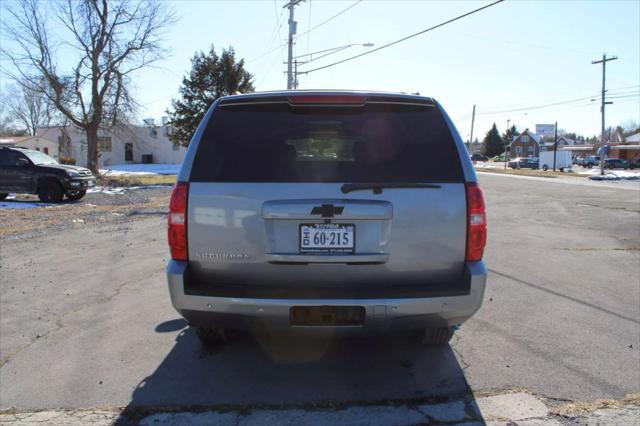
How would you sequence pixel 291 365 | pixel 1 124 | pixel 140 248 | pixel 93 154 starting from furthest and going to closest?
1. pixel 1 124
2. pixel 93 154
3. pixel 140 248
4. pixel 291 365

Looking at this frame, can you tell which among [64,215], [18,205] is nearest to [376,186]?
[64,215]

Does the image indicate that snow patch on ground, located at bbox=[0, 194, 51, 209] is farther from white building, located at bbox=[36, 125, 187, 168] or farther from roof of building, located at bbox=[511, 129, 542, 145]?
roof of building, located at bbox=[511, 129, 542, 145]

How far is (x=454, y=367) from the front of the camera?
387 cm

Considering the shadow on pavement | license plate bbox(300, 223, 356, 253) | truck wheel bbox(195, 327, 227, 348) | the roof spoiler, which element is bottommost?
the shadow on pavement

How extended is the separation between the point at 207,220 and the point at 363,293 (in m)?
1.10

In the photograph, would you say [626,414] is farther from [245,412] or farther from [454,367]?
[245,412]

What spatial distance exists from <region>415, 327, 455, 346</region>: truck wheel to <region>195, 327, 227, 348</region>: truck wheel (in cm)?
164

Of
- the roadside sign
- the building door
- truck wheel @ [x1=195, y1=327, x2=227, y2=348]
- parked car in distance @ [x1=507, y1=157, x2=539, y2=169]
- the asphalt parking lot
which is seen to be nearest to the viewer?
the asphalt parking lot

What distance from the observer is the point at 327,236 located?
3.17m

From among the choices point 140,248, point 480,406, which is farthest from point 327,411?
point 140,248

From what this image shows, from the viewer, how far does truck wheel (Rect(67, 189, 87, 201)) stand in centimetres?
1713

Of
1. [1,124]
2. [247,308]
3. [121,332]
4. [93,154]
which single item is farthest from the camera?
[1,124]

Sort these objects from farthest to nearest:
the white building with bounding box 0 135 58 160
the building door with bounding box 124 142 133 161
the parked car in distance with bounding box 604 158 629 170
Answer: the parked car in distance with bounding box 604 158 629 170 < the white building with bounding box 0 135 58 160 < the building door with bounding box 124 142 133 161

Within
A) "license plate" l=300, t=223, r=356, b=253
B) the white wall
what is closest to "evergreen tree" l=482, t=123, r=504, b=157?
the white wall
